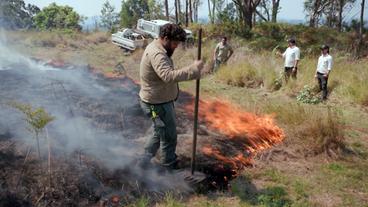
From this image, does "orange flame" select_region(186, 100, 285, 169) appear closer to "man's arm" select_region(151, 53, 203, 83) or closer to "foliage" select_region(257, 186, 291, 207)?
"foliage" select_region(257, 186, 291, 207)

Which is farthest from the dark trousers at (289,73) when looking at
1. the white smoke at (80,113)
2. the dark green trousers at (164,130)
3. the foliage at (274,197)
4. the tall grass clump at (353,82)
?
the dark green trousers at (164,130)

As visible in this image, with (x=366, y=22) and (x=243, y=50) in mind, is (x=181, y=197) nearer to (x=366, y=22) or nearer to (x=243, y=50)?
(x=243, y=50)

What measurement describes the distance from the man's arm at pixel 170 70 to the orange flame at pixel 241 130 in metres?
1.82

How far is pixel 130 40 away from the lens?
19750mm

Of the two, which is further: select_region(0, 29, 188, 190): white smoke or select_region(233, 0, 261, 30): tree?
select_region(233, 0, 261, 30): tree

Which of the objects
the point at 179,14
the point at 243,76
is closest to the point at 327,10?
the point at 179,14

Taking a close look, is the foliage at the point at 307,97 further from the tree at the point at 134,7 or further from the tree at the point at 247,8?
the tree at the point at 134,7

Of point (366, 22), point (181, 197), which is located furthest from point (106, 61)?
point (366, 22)

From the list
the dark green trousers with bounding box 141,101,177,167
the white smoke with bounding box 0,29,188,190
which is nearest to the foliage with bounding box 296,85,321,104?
the white smoke with bounding box 0,29,188,190

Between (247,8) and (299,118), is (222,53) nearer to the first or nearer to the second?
(299,118)

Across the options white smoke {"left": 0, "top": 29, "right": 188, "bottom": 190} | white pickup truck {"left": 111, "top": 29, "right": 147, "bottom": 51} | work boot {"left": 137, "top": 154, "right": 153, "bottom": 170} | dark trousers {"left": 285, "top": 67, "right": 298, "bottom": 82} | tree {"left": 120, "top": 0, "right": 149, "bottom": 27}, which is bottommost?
work boot {"left": 137, "top": 154, "right": 153, "bottom": 170}

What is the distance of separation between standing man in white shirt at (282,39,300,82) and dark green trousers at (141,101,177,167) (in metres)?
6.74

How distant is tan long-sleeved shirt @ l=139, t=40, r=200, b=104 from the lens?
4.06m

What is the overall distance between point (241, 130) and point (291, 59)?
4.84 metres
